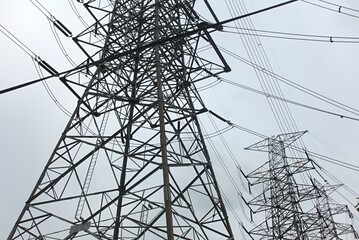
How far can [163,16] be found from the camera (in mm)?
11039

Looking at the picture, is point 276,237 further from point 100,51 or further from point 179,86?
point 100,51

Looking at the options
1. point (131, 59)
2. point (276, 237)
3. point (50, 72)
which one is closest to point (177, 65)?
point (131, 59)

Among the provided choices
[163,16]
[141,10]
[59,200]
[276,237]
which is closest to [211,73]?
[163,16]

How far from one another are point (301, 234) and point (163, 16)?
45.5 ft

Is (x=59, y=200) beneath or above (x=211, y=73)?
beneath

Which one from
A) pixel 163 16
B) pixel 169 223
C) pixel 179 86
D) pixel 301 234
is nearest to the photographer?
pixel 169 223

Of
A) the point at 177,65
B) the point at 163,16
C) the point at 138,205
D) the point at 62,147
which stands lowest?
the point at 138,205

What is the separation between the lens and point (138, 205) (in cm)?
761

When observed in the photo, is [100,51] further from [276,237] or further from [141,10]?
[276,237]

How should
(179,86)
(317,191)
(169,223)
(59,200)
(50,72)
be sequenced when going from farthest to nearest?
1. (317,191)
2. (179,86)
3. (50,72)
4. (59,200)
5. (169,223)

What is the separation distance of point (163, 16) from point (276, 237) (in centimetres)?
1362

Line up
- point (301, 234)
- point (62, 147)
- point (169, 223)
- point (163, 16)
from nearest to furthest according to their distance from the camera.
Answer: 1. point (169, 223)
2. point (62, 147)
3. point (163, 16)
4. point (301, 234)

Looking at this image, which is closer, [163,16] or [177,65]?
[177,65]

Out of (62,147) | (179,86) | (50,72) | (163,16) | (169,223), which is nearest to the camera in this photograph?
(169,223)
